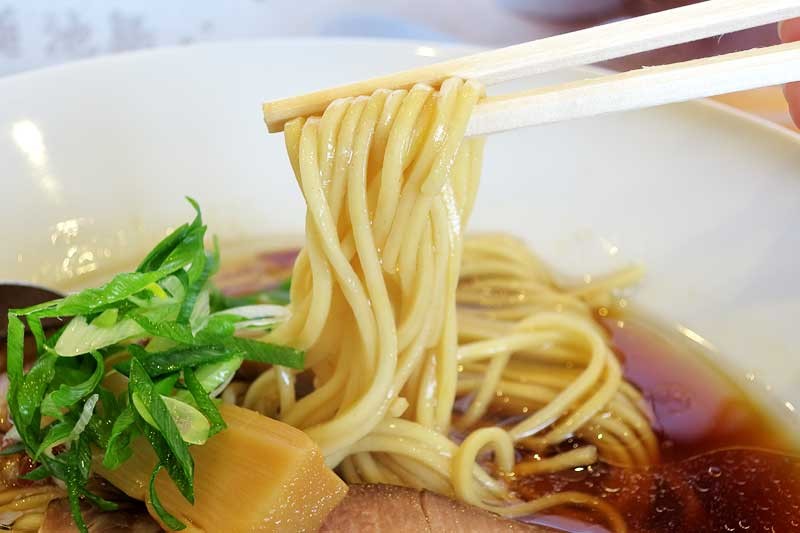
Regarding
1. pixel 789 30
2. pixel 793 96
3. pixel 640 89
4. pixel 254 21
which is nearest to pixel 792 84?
pixel 793 96

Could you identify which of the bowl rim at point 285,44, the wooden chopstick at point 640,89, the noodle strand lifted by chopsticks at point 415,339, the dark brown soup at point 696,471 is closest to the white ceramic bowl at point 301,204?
the bowl rim at point 285,44

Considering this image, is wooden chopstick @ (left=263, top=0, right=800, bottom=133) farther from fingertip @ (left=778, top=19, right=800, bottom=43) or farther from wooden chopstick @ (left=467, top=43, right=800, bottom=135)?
fingertip @ (left=778, top=19, right=800, bottom=43)

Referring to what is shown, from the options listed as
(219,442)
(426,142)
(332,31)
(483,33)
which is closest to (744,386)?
(426,142)

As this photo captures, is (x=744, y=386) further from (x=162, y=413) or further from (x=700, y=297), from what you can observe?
(x=162, y=413)

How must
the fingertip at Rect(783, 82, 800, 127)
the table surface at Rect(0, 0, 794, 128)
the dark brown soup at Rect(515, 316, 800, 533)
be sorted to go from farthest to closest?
1. the table surface at Rect(0, 0, 794, 128)
2. the fingertip at Rect(783, 82, 800, 127)
3. the dark brown soup at Rect(515, 316, 800, 533)

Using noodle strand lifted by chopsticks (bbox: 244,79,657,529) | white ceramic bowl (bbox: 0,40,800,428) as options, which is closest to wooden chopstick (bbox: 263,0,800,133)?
noodle strand lifted by chopsticks (bbox: 244,79,657,529)

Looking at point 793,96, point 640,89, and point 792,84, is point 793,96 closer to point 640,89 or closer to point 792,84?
point 792,84
